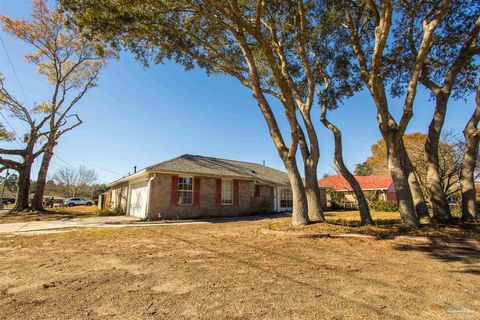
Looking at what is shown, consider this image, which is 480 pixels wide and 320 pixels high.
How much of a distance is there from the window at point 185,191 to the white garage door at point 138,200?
2000mm

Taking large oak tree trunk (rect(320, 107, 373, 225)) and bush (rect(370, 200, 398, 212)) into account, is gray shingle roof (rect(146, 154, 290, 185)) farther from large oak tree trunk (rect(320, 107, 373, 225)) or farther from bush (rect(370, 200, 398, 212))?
bush (rect(370, 200, 398, 212))

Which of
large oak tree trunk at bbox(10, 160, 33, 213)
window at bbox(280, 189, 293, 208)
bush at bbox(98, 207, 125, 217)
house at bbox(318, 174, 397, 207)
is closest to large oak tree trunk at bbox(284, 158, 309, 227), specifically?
window at bbox(280, 189, 293, 208)

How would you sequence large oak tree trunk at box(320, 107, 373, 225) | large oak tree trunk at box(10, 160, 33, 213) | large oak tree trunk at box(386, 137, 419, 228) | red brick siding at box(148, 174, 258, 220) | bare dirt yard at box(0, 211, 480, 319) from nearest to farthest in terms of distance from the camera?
bare dirt yard at box(0, 211, 480, 319) < large oak tree trunk at box(386, 137, 419, 228) < large oak tree trunk at box(320, 107, 373, 225) < red brick siding at box(148, 174, 258, 220) < large oak tree trunk at box(10, 160, 33, 213)

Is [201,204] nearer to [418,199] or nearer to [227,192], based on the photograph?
[227,192]

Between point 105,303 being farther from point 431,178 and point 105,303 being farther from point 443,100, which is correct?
point 443,100

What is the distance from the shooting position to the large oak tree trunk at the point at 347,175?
922cm

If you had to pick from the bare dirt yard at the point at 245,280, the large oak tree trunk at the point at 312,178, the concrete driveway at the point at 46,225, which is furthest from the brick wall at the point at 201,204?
the large oak tree trunk at the point at 312,178

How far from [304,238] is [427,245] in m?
3.00

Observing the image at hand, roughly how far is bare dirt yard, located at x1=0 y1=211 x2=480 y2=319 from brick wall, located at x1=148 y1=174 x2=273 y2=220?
24.1ft

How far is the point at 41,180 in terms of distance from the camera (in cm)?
1916

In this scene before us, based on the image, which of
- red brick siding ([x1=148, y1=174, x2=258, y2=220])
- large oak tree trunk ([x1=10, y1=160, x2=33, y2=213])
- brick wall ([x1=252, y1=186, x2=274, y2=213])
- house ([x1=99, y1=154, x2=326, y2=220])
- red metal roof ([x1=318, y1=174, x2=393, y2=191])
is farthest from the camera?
red metal roof ([x1=318, y1=174, x2=393, y2=191])

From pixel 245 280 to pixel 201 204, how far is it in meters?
11.9

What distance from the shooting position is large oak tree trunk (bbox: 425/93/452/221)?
8.68 meters

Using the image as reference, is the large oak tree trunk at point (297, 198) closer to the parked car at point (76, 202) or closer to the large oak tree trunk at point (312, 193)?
the large oak tree trunk at point (312, 193)
